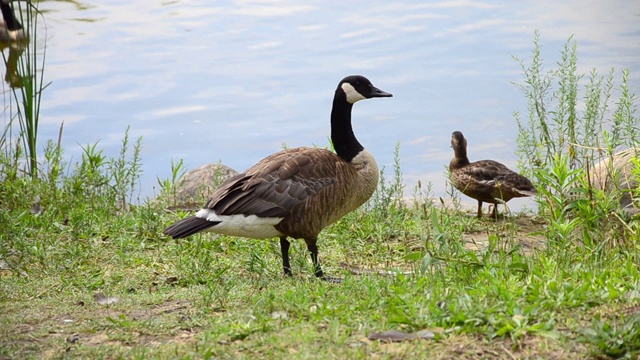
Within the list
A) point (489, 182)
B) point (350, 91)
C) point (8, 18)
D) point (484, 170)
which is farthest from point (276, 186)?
point (8, 18)

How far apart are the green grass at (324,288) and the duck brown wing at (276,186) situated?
47 cm

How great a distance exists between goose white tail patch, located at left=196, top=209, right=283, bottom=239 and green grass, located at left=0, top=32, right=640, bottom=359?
284 millimetres

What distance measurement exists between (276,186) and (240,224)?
0.44 metres

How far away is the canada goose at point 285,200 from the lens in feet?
22.8


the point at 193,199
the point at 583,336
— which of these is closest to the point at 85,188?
the point at 193,199

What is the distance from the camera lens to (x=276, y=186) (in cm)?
715

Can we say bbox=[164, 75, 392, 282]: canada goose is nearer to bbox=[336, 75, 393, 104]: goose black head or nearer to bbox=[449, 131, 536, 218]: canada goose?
bbox=[336, 75, 393, 104]: goose black head

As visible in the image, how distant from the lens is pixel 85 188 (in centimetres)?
948

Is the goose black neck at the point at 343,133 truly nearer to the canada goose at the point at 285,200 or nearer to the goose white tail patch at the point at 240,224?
the canada goose at the point at 285,200

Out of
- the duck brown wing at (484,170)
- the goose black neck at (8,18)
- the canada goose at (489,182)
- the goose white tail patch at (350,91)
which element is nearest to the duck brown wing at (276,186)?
the goose white tail patch at (350,91)

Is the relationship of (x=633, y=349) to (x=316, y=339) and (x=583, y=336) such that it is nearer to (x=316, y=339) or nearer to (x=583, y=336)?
(x=583, y=336)

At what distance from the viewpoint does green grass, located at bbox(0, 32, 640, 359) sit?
4.71 m

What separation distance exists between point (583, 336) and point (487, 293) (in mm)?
668

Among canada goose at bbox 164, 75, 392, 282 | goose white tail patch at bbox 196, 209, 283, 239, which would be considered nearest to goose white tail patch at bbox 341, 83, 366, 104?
canada goose at bbox 164, 75, 392, 282
